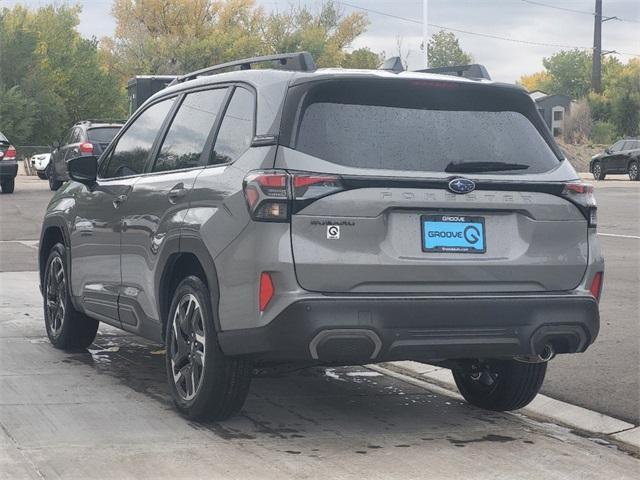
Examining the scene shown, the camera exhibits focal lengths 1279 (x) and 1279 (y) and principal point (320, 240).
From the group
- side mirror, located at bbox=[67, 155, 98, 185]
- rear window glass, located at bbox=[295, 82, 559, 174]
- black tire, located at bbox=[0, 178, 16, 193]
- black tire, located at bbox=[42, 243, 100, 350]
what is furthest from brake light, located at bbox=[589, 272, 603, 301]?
black tire, located at bbox=[0, 178, 16, 193]

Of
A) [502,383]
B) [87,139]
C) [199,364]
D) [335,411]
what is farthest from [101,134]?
[199,364]

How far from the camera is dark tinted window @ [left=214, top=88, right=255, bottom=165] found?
629 cm

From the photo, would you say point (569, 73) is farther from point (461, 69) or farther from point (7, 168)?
point (461, 69)

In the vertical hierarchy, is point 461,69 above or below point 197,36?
below

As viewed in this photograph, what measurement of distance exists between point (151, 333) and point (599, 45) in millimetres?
88179

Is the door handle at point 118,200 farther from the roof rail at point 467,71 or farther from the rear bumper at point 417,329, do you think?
the roof rail at point 467,71

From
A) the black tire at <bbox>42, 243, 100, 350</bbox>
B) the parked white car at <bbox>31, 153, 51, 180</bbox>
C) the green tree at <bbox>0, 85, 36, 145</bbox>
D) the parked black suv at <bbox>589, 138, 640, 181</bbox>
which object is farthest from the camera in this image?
the green tree at <bbox>0, 85, 36, 145</bbox>

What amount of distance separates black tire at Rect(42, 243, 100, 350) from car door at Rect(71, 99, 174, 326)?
299 mm

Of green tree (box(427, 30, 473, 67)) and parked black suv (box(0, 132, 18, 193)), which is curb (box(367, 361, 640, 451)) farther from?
green tree (box(427, 30, 473, 67))

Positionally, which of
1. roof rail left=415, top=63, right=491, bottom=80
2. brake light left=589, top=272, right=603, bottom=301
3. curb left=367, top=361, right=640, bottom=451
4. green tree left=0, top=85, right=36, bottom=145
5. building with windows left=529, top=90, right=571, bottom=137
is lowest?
curb left=367, top=361, right=640, bottom=451

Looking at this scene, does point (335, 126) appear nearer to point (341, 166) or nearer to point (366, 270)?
point (341, 166)

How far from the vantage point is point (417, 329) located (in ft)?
19.2

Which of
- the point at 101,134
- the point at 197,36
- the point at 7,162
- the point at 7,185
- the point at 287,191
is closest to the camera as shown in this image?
the point at 287,191

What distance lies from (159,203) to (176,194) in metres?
0.27
